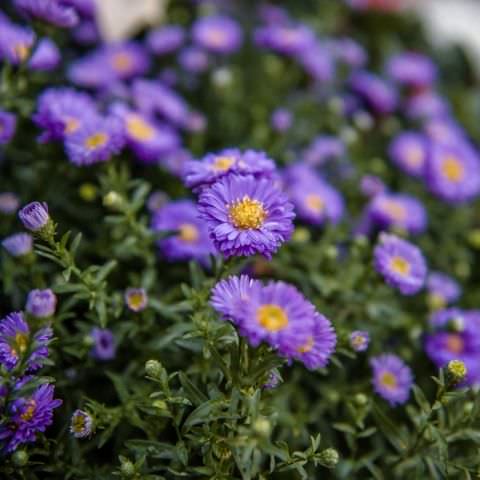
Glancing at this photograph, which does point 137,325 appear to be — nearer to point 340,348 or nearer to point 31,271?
point 31,271

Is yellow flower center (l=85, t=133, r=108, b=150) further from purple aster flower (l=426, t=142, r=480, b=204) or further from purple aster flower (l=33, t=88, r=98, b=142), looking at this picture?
purple aster flower (l=426, t=142, r=480, b=204)

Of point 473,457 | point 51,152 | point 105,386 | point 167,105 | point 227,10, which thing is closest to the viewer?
point 473,457

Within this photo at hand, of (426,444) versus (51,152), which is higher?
(426,444)

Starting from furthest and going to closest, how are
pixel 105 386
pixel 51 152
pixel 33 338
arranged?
pixel 51 152, pixel 105 386, pixel 33 338

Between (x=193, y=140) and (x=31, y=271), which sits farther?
(x=193, y=140)

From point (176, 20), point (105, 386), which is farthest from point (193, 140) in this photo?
point (105, 386)

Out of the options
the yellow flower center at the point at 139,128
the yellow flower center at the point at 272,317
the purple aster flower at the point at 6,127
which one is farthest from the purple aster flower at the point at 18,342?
the yellow flower center at the point at 139,128

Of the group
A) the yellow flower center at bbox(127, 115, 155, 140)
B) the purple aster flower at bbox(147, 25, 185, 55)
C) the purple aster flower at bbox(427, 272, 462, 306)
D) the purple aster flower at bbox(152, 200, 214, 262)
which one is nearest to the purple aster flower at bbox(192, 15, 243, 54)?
the purple aster flower at bbox(147, 25, 185, 55)
